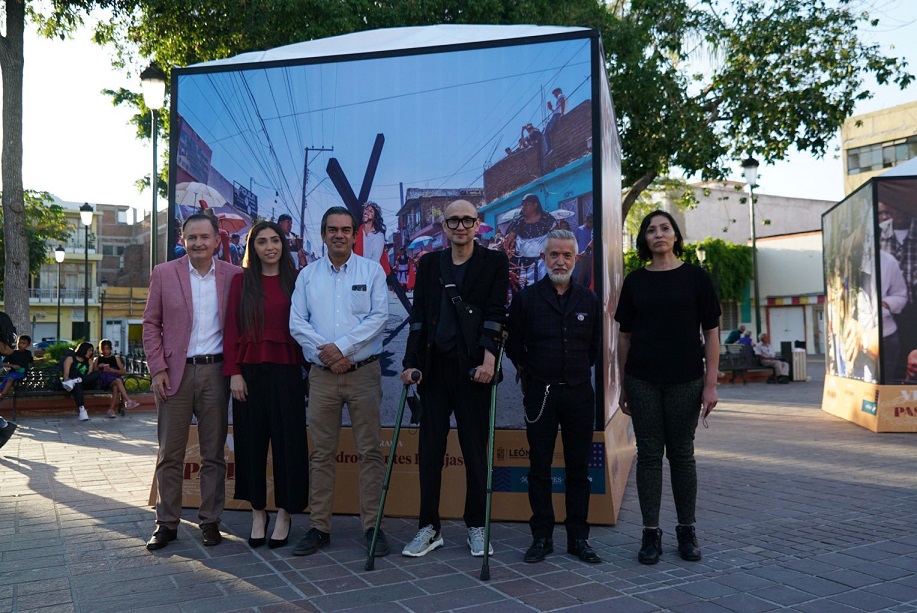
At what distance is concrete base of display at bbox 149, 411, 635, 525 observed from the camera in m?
5.31

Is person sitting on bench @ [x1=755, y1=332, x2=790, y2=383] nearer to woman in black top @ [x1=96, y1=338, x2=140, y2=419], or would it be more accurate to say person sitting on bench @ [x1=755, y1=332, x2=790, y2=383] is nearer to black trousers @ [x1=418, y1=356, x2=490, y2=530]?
woman in black top @ [x1=96, y1=338, x2=140, y2=419]

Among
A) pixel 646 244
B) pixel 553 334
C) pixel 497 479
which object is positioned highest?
pixel 646 244

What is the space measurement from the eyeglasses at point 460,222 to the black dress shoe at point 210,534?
237 cm

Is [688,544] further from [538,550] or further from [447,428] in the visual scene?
[447,428]

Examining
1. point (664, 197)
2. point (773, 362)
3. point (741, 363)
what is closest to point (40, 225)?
point (664, 197)

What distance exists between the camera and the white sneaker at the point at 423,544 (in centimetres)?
454

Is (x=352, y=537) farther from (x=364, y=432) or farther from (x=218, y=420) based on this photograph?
(x=218, y=420)

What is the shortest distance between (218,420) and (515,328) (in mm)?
1972

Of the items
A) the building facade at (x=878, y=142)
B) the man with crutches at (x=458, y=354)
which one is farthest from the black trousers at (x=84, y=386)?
the building facade at (x=878, y=142)

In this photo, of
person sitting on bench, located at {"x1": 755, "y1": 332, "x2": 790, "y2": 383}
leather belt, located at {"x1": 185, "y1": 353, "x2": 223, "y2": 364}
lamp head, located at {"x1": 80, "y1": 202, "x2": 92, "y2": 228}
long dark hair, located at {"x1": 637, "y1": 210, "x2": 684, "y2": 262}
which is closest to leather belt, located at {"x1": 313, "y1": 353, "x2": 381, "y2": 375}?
leather belt, located at {"x1": 185, "y1": 353, "x2": 223, "y2": 364}

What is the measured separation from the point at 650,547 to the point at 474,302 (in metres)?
1.71

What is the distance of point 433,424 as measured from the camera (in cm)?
470

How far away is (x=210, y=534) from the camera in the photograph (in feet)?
15.9

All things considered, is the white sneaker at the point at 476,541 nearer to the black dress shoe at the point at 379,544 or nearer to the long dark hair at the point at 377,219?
the black dress shoe at the point at 379,544
